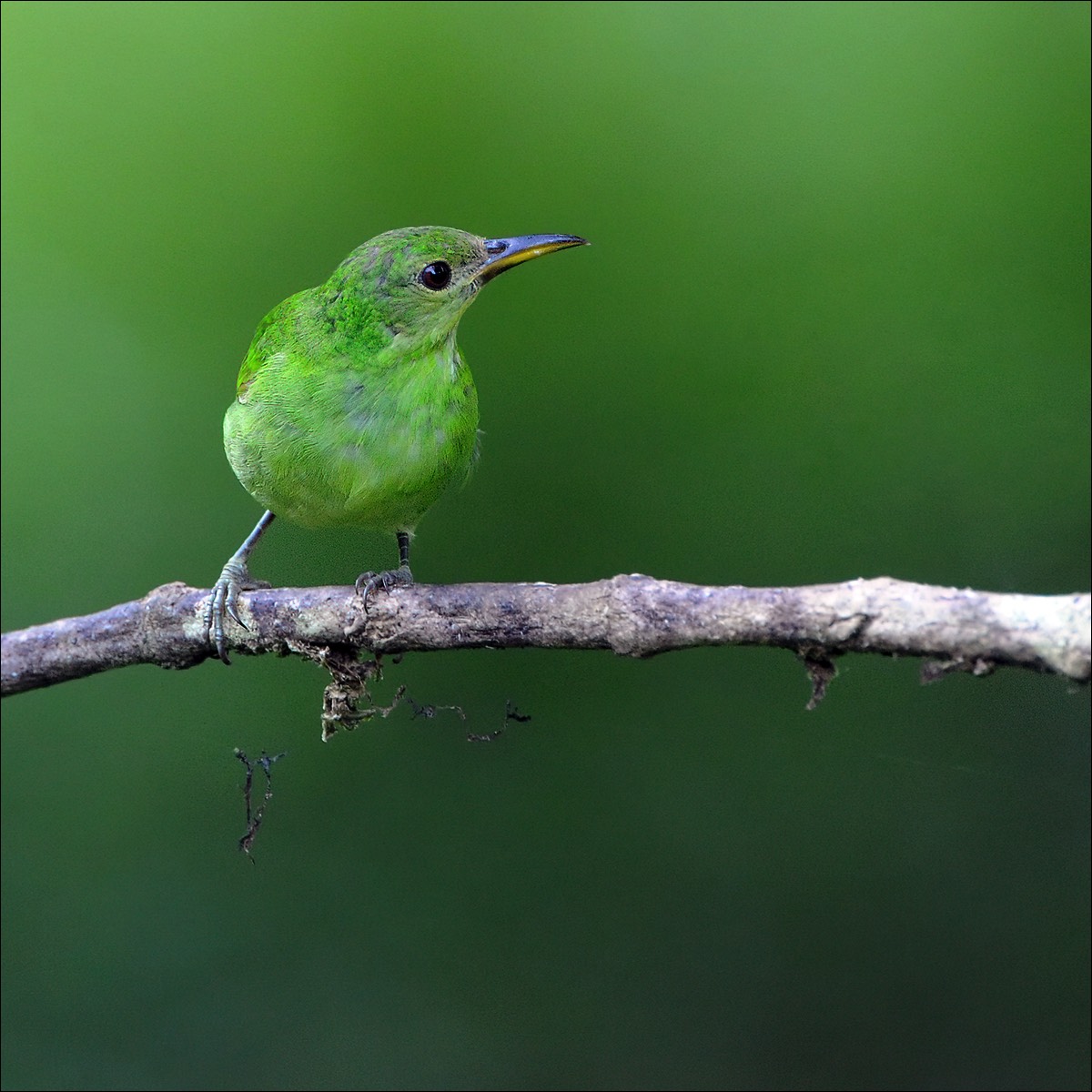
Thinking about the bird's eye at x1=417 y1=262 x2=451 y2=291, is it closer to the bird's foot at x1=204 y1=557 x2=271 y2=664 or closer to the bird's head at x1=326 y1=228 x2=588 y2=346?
the bird's head at x1=326 y1=228 x2=588 y2=346

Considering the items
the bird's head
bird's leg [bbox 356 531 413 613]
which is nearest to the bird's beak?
the bird's head

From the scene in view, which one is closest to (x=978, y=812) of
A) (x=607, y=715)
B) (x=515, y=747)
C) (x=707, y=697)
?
(x=707, y=697)

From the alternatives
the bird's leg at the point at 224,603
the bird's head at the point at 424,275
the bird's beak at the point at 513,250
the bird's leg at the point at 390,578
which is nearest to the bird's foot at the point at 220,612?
the bird's leg at the point at 224,603

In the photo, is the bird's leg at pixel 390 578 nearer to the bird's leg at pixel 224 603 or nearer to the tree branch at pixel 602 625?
the tree branch at pixel 602 625

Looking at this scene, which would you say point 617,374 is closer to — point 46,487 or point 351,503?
point 351,503

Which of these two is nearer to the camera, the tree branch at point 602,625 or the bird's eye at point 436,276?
the tree branch at point 602,625

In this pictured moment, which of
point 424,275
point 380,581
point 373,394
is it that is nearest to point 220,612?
point 380,581
